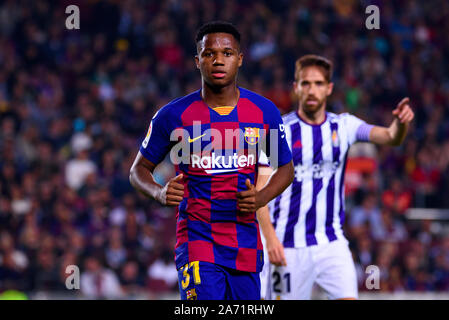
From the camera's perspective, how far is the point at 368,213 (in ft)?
36.3

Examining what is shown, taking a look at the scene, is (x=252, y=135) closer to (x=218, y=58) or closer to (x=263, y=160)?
(x=218, y=58)

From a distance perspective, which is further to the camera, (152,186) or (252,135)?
(252,135)

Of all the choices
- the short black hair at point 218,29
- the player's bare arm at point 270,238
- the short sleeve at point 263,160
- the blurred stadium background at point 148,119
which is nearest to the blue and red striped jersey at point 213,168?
the short sleeve at point 263,160

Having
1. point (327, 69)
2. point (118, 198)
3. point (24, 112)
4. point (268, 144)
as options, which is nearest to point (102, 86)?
point (24, 112)

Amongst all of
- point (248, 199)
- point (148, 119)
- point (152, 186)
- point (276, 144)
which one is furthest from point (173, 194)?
point (148, 119)

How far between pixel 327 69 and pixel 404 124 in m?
0.80

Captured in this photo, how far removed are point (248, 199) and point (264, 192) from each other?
0.61 ft

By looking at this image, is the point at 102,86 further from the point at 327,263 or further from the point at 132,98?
the point at 327,263

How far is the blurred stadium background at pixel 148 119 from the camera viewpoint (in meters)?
10.1

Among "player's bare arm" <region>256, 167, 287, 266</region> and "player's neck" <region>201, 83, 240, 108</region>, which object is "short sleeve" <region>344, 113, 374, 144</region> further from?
"player's neck" <region>201, 83, 240, 108</region>

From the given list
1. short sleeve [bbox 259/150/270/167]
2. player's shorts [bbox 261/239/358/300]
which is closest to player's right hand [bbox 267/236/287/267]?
player's shorts [bbox 261/239/358/300]

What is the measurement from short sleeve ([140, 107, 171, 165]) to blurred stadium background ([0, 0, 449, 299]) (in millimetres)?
4889

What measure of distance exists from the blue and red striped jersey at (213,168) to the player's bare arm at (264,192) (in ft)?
0.42

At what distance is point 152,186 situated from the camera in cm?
412
